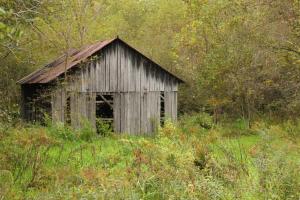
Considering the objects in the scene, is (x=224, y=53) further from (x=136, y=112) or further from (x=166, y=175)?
(x=166, y=175)

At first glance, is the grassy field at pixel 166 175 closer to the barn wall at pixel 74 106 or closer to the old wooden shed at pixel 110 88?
the barn wall at pixel 74 106

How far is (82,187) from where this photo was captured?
9117mm

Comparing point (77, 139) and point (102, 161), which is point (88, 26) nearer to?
point (77, 139)

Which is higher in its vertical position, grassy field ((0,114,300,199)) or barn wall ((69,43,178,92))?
barn wall ((69,43,178,92))

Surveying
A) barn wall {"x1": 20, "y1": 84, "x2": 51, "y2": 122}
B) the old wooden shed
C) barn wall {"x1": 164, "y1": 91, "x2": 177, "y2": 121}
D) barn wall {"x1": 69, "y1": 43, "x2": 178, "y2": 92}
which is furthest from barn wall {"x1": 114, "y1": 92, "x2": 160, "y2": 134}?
barn wall {"x1": 20, "y1": 84, "x2": 51, "y2": 122}

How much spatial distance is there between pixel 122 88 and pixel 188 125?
3885 millimetres

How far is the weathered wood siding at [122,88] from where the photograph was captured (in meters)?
24.1

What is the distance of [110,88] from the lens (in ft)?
83.1

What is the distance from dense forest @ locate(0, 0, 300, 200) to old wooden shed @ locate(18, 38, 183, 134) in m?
1.23

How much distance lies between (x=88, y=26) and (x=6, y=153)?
3163 centimetres

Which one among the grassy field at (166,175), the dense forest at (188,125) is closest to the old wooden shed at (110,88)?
the dense forest at (188,125)

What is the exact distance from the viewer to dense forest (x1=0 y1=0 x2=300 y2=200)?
329 inches

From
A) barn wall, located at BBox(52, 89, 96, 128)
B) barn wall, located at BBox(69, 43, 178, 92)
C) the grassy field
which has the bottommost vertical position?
the grassy field

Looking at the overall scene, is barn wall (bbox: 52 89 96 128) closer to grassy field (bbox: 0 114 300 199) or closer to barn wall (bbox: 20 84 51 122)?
barn wall (bbox: 20 84 51 122)
